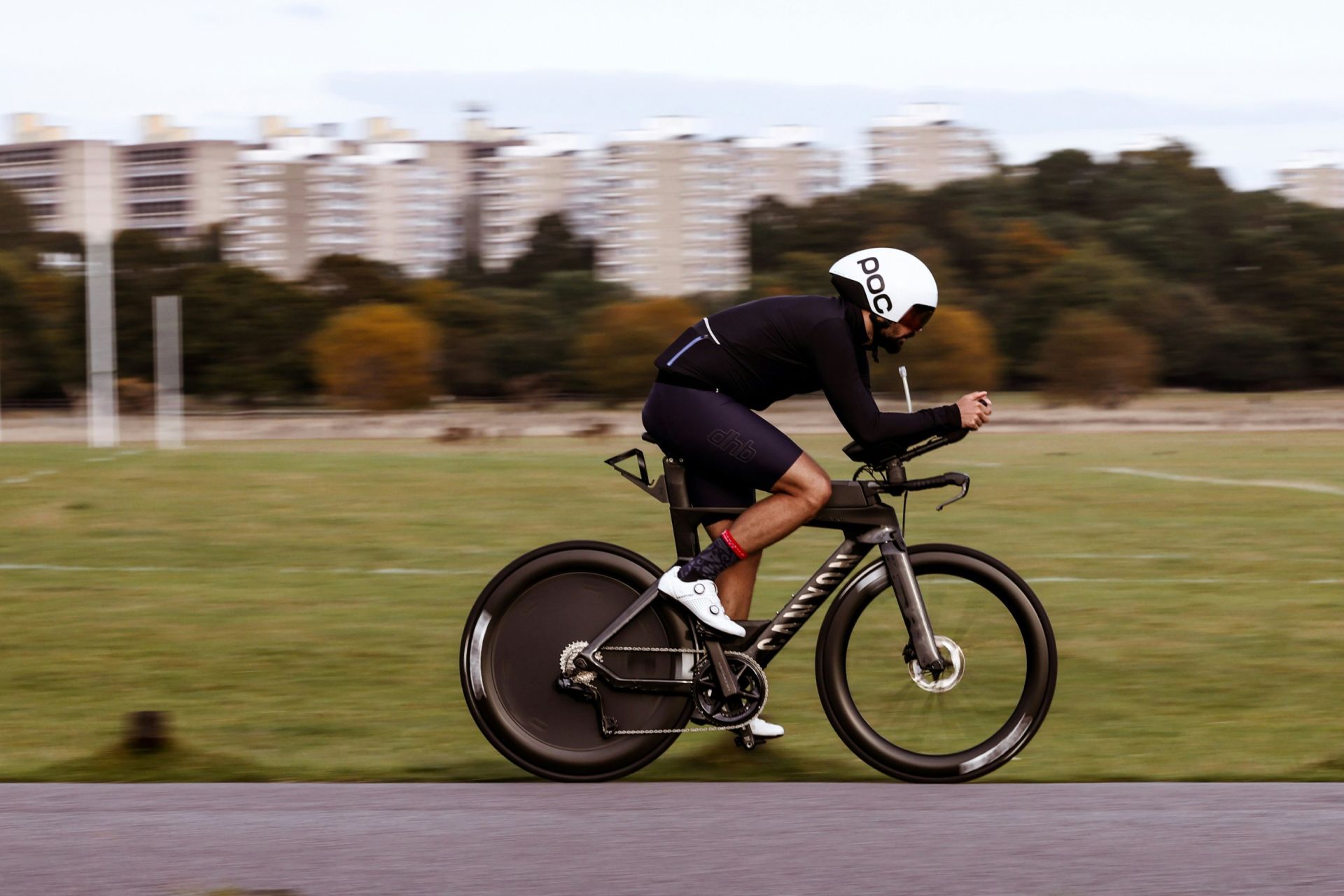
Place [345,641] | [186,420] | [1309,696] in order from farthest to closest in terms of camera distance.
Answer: [186,420] → [345,641] → [1309,696]

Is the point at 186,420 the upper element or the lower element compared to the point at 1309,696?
lower

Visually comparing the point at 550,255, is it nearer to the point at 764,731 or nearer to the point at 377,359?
the point at 377,359

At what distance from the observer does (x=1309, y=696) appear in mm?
7543

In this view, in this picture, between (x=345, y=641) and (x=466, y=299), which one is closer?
(x=345, y=641)

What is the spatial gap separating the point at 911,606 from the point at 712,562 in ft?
2.03

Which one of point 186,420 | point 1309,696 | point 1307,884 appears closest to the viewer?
point 1307,884

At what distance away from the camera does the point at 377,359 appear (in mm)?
73000

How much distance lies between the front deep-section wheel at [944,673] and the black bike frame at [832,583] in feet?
0.13

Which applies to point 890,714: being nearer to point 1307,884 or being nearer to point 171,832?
point 1307,884

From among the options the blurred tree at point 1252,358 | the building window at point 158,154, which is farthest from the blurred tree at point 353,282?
the building window at point 158,154

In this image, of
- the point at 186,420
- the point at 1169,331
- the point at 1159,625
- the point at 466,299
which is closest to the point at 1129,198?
the point at 1169,331

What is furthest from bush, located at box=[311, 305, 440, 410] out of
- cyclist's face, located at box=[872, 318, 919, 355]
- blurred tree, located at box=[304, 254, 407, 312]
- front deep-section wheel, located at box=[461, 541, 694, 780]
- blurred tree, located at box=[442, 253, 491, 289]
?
cyclist's face, located at box=[872, 318, 919, 355]

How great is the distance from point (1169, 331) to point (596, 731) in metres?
79.1

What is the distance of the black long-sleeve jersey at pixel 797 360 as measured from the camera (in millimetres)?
5398
